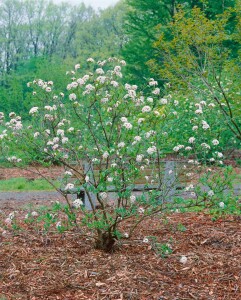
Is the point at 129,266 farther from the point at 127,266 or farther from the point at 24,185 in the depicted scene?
the point at 24,185

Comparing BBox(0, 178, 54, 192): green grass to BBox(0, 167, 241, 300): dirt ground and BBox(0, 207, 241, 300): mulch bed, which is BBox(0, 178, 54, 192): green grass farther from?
BBox(0, 207, 241, 300): mulch bed

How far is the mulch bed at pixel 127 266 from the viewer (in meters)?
3.20

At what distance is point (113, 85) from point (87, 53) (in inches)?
1311

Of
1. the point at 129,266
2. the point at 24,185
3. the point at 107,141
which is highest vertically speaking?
the point at 107,141

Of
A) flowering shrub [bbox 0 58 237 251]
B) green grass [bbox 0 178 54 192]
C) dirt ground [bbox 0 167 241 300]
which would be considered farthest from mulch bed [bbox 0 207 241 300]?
green grass [bbox 0 178 54 192]

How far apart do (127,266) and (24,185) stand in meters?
5.84

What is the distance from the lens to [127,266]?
356 cm

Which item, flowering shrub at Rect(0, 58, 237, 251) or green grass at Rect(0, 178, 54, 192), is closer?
flowering shrub at Rect(0, 58, 237, 251)

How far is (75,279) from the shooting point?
338cm

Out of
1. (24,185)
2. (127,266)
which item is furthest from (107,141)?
(24,185)

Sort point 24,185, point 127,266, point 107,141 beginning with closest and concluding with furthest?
1. point 127,266
2. point 107,141
3. point 24,185

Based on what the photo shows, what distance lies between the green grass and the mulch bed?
14.2ft

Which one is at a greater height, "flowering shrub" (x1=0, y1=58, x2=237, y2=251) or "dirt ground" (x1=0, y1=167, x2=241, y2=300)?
"flowering shrub" (x1=0, y1=58, x2=237, y2=251)

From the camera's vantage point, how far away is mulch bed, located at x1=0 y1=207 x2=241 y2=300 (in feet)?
10.5
